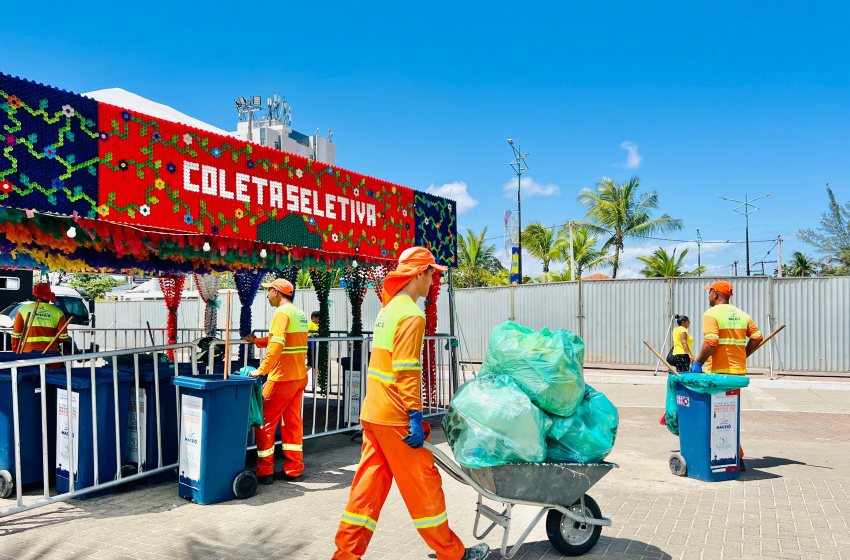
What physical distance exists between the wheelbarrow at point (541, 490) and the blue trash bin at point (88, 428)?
9.74 ft

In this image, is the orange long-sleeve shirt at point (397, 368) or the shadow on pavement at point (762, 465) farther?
the shadow on pavement at point (762, 465)

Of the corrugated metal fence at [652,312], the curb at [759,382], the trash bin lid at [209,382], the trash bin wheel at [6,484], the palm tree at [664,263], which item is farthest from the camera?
the palm tree at [664,263]

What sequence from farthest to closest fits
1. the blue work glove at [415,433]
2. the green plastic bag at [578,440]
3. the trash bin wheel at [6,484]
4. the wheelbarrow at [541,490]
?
the trash bin wheel at [6,484] → the green plastic bag at [578,440] → the wheelbarrow at [541,490] → the blue work glove at [415,433]

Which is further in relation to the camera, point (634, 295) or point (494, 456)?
point (634, 295)

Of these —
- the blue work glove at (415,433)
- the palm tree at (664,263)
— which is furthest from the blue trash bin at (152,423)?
the palm tree at (664,263)

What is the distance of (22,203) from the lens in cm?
497

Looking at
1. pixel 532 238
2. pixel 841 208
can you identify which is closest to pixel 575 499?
pixel 532 238

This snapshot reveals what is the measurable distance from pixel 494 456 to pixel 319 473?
3053 millimetres

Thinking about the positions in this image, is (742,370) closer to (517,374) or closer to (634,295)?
(517,374)

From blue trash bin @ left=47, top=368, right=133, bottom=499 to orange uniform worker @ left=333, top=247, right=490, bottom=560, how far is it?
2649mm

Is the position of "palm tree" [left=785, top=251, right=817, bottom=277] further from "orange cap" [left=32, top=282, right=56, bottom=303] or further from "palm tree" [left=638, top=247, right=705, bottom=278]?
A: "orange cap" [left=32, top=282, right=56, bottom=303]

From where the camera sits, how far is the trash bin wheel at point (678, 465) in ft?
19.8

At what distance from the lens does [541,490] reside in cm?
368

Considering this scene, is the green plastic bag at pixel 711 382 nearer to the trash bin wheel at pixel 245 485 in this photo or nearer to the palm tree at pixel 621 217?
the trash bin wheel at pixel 245 485
